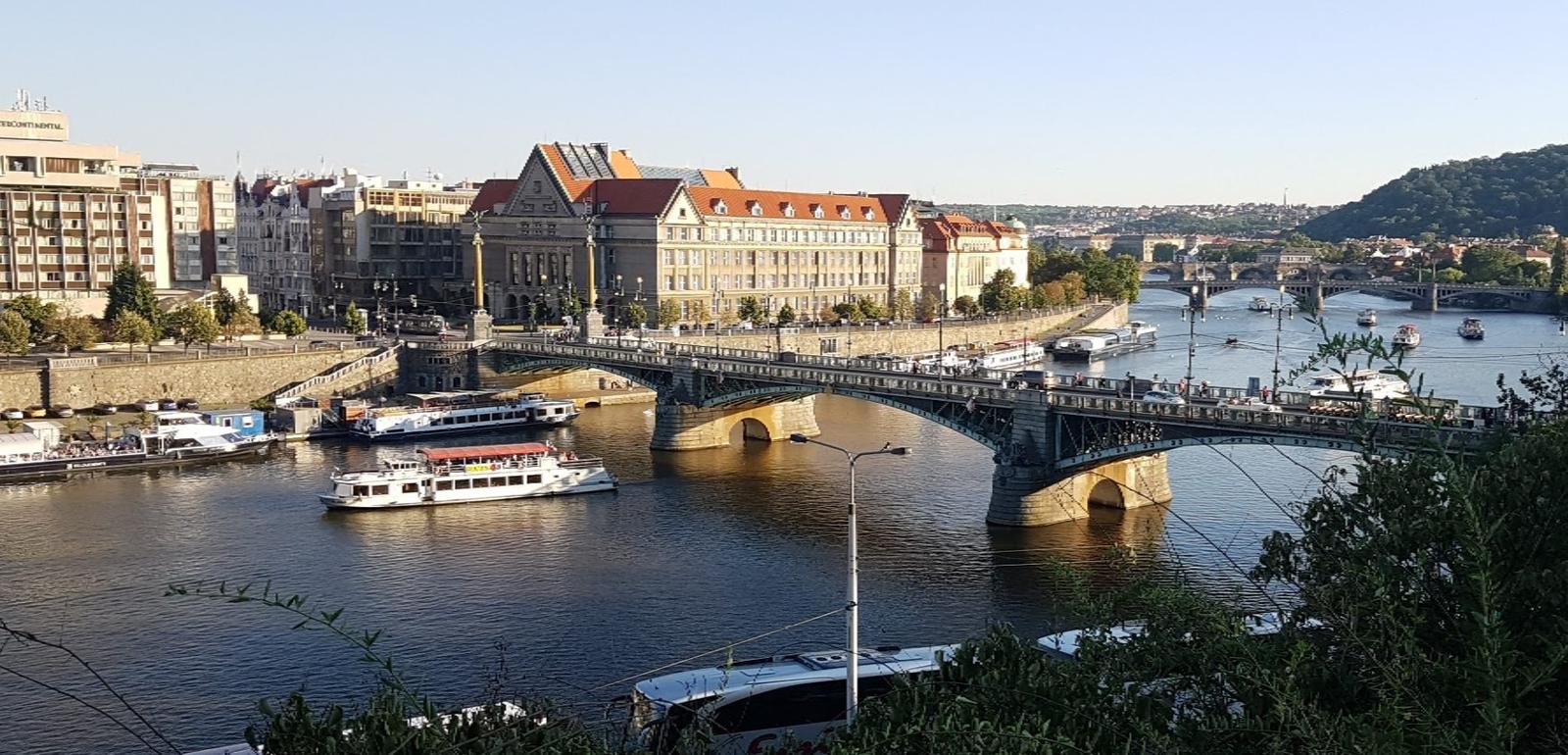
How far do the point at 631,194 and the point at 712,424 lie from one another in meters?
29.5

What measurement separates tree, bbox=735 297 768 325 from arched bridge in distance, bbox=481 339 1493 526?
91.6 ft

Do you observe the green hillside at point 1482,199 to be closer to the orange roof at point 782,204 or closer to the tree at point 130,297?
the orange roof at point 782,204

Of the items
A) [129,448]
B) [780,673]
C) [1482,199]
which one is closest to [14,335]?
[129,448]

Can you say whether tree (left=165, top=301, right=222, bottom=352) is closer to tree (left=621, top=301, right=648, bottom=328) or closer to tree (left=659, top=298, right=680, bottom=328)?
tree (left=621, top=301, right=648, bottom=328)

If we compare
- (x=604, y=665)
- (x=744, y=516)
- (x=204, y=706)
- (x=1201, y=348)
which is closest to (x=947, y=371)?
(x=744, y=516)

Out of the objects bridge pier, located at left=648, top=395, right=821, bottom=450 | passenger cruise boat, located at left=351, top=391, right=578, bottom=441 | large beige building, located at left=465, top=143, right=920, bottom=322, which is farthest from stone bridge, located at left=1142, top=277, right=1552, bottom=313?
passenger cruise boat, located at left=351, top=391, right=578, bottom=441

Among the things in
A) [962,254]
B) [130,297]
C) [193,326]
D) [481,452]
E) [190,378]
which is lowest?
[481,452]

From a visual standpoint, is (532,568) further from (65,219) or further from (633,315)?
(65,219)

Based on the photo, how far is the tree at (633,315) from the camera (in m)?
65.4

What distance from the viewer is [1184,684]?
10188 millimetres

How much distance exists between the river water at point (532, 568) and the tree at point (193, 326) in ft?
38.5

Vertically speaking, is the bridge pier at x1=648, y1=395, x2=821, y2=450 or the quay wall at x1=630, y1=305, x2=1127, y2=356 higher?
the quay wall at x1=630, y1=305, x2=1127, y2=356

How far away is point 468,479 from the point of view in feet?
117

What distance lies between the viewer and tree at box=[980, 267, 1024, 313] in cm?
8312
